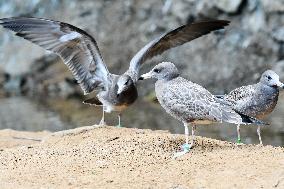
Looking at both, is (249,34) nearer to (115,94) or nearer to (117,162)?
(115,94)

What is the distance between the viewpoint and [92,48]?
27.0ft

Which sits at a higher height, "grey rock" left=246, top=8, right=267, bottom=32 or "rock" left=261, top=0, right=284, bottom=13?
"rock" left=261, top=0, right=284, bottom=13

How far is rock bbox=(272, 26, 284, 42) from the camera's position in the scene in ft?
51.9

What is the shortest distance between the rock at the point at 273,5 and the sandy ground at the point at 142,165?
966 cm

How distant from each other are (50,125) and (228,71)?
18.3 ft

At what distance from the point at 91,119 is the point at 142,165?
7.11 m

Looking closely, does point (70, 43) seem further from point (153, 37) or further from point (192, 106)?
point (153, 37)

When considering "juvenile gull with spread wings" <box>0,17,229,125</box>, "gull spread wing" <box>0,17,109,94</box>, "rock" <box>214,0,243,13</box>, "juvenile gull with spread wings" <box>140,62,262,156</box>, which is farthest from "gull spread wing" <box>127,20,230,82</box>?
"rock" <box>214,0,243,13</box>

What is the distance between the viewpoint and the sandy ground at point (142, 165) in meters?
5.03

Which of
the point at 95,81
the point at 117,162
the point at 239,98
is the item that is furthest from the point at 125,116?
the point at 117,162

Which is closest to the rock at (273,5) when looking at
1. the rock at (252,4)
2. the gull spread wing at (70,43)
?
the rock at (252,4)

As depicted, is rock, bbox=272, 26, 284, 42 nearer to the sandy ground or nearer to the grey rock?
the grey rock

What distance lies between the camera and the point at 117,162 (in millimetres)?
5652

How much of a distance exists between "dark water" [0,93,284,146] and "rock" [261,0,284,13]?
116 inches
